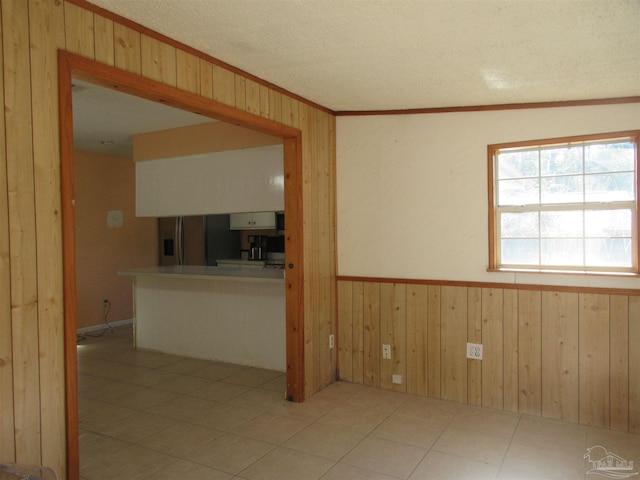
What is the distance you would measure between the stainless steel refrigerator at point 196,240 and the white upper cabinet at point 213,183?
1.61 metres

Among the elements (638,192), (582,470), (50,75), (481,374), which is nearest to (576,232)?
(638,192)

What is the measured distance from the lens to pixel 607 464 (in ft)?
8.40

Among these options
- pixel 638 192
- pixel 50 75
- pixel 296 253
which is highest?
pixel 50 75

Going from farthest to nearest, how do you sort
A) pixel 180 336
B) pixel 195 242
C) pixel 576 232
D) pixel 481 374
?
pixel 195 242, pixel 180 336, pixel 481 374, pixel 576 232

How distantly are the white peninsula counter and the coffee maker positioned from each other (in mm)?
1837

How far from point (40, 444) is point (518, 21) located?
111 inches

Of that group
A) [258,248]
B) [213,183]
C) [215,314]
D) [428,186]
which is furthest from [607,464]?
[258,248]

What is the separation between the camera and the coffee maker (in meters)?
6.79

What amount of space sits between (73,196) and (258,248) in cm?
486

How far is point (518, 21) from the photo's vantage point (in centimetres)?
211

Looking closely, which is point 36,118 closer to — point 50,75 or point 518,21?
point 50,75

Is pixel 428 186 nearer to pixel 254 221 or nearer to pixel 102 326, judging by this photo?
pixel 254 221

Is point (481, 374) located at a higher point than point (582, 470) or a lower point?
higher

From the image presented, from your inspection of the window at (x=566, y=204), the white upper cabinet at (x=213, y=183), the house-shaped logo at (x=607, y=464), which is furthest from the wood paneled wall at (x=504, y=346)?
the white upper cabinet at (x=213, y=183)
